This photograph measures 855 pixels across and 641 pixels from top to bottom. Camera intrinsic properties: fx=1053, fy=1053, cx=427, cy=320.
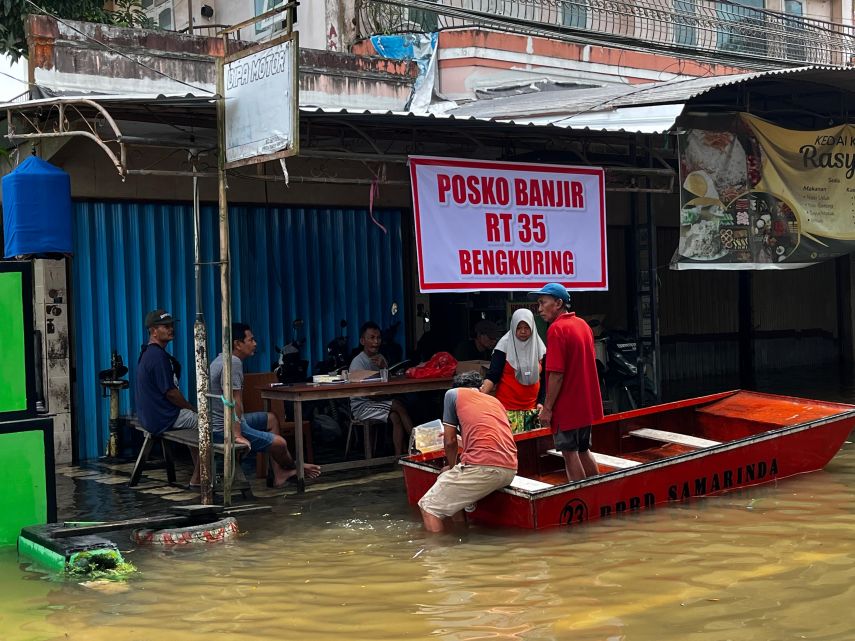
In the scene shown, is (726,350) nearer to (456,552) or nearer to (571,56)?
(571,56)

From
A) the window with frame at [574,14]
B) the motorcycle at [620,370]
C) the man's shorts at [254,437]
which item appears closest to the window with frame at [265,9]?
the window with frame at [574,14]

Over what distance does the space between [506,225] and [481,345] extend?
1.62 meters

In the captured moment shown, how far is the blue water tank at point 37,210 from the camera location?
334 inches

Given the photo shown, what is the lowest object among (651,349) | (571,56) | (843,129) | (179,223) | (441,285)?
(651,349)

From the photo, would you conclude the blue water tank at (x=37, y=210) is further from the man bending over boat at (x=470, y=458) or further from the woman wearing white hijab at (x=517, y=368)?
the woman wearing white hijab at (x=517, y=368)

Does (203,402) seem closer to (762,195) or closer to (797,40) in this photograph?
(762,195)

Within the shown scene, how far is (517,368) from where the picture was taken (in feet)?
29.5

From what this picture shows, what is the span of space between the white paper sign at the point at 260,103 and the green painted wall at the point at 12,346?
6.18ft

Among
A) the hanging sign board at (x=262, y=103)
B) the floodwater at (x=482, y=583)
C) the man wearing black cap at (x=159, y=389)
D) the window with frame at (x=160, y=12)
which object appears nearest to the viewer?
the floodwater at (x=482, y=583)

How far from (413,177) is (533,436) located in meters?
2.63

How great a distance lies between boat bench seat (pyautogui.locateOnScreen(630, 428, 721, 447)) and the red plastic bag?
1921 millimetres

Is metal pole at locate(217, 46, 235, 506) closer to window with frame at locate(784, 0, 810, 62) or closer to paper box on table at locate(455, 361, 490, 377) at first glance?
paper box on table at locate(455, 361, 490, 377)

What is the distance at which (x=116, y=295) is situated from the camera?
11336 millimetres

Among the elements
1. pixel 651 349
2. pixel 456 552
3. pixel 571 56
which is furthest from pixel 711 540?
pixel 571 56
